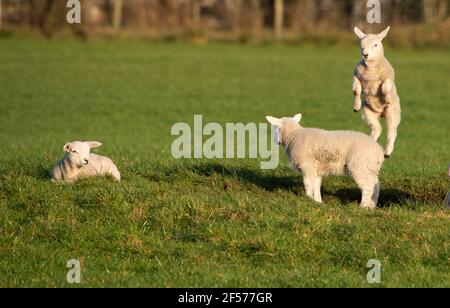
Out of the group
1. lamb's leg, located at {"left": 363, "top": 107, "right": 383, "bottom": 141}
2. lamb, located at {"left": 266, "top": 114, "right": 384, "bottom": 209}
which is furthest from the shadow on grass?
lamb's leg, located at {"left": 363, "top": 107, "right": 383, "bottom": 141}

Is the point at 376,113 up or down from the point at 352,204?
up

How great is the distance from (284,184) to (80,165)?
2559mm

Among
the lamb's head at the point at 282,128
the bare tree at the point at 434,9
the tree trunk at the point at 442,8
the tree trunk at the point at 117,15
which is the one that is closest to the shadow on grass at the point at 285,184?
the lamb's head at the point at 282,128

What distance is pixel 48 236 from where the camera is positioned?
10836 mm

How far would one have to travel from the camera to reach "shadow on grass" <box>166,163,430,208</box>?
12.4 meters

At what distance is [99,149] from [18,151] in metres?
1.47

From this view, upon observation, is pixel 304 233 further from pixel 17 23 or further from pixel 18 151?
pixel 17 23

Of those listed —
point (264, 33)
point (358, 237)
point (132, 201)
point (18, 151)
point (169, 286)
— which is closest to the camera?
point (169, 286)

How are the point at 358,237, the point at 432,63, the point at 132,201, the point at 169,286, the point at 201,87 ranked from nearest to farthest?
the point at 169,286
the point at 358,237
the point at 132,201
the point at 201,87
the point at 432,63

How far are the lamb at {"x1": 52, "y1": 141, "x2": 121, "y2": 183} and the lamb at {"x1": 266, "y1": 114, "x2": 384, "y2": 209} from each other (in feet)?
7.09

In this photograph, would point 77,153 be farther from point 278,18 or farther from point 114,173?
point 278,18

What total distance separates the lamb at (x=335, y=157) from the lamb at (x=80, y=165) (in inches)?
85.1

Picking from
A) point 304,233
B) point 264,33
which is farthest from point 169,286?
point 264,33

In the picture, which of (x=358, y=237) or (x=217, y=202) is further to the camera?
(x=217, y=202)
